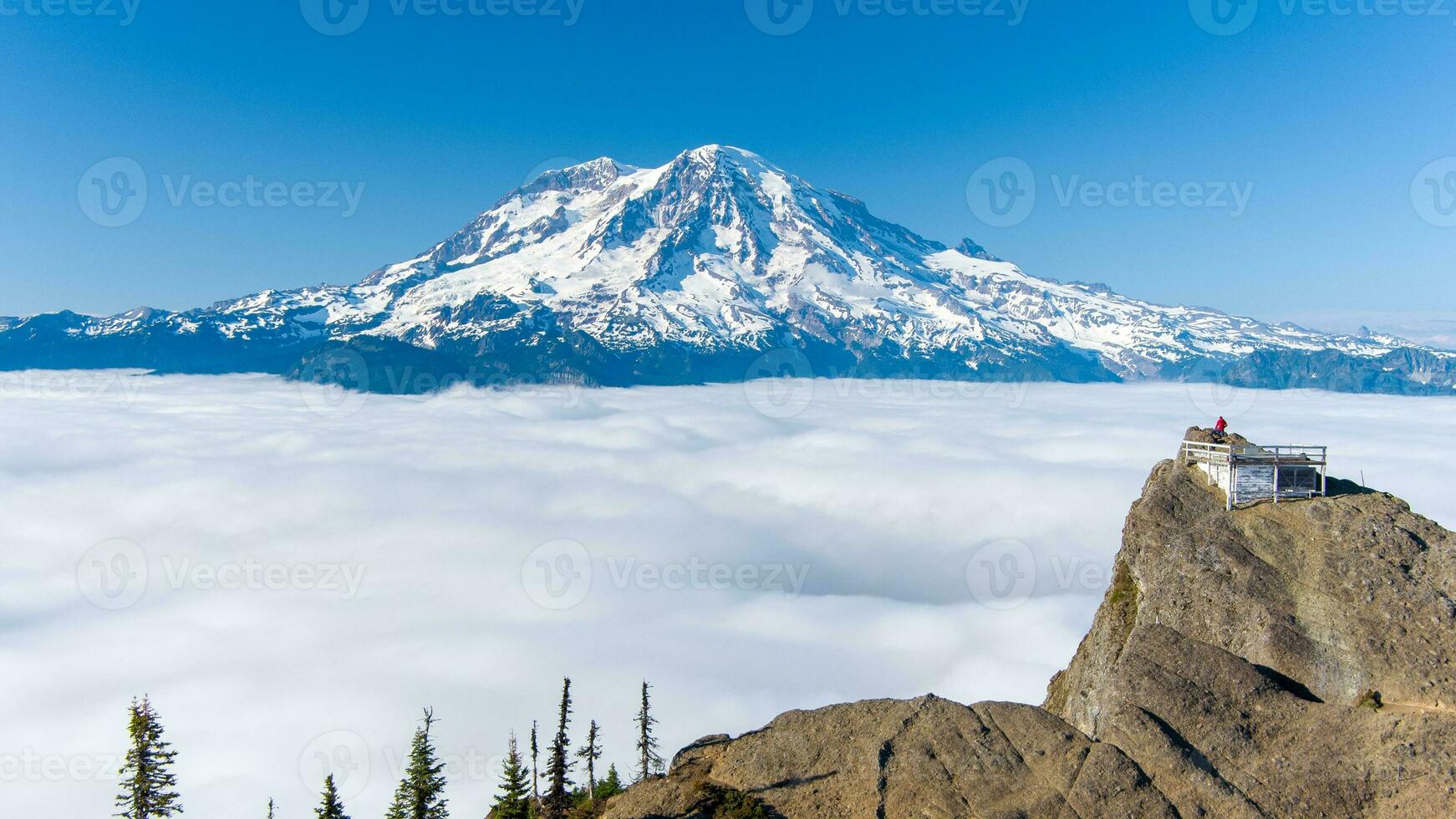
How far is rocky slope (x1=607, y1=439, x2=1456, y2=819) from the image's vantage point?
34.7 meters

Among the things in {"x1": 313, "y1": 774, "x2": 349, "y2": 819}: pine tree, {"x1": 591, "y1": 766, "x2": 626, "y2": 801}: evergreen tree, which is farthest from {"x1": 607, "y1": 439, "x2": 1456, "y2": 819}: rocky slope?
{"x1": 591, "y1": 766, "x2": 626, "y2": 801}: evergreen tree

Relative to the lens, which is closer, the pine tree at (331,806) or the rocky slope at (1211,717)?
the rocky slope at (1211,717)

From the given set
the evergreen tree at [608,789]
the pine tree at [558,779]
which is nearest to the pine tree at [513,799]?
the pine tree at [558,779]

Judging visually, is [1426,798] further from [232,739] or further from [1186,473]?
[232,739]

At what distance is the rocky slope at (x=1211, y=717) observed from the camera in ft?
114

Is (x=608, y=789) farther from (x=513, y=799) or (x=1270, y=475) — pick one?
(x=1270, y=475)

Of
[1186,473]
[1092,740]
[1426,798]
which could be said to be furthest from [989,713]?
[1186,473]

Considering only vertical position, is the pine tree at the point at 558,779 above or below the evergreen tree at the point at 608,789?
above

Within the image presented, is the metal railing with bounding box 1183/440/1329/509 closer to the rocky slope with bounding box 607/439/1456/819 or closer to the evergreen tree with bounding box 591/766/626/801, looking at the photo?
the rocky slope with bounding box 607/439/1456/819

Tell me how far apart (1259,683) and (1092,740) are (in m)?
8.95

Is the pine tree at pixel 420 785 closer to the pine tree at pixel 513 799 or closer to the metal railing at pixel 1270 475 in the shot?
the pine tree at pixel 513 799

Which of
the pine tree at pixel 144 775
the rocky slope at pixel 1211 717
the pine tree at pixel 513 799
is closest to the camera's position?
the rocky slope at pixel 1211 717

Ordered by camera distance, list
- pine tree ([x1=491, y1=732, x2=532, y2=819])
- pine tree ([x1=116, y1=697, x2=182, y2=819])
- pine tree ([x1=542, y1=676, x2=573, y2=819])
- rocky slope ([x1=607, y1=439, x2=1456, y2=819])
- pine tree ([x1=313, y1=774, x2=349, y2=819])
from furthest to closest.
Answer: pine tree ([x1=491, y1=732, x2=532, y2=819]) < pine tree ([x1=542, y1=676, x2=573, y2=819]) < pine tree ([x1=313, y1=774, x2=349, y2=819]) < pine tree ([x1=116, y1=697, x2=182, y2=819]) < rocky slope ([x1=607, y1=439, x2=1456, y2=819])

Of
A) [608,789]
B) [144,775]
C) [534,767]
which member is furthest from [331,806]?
[608,789]
